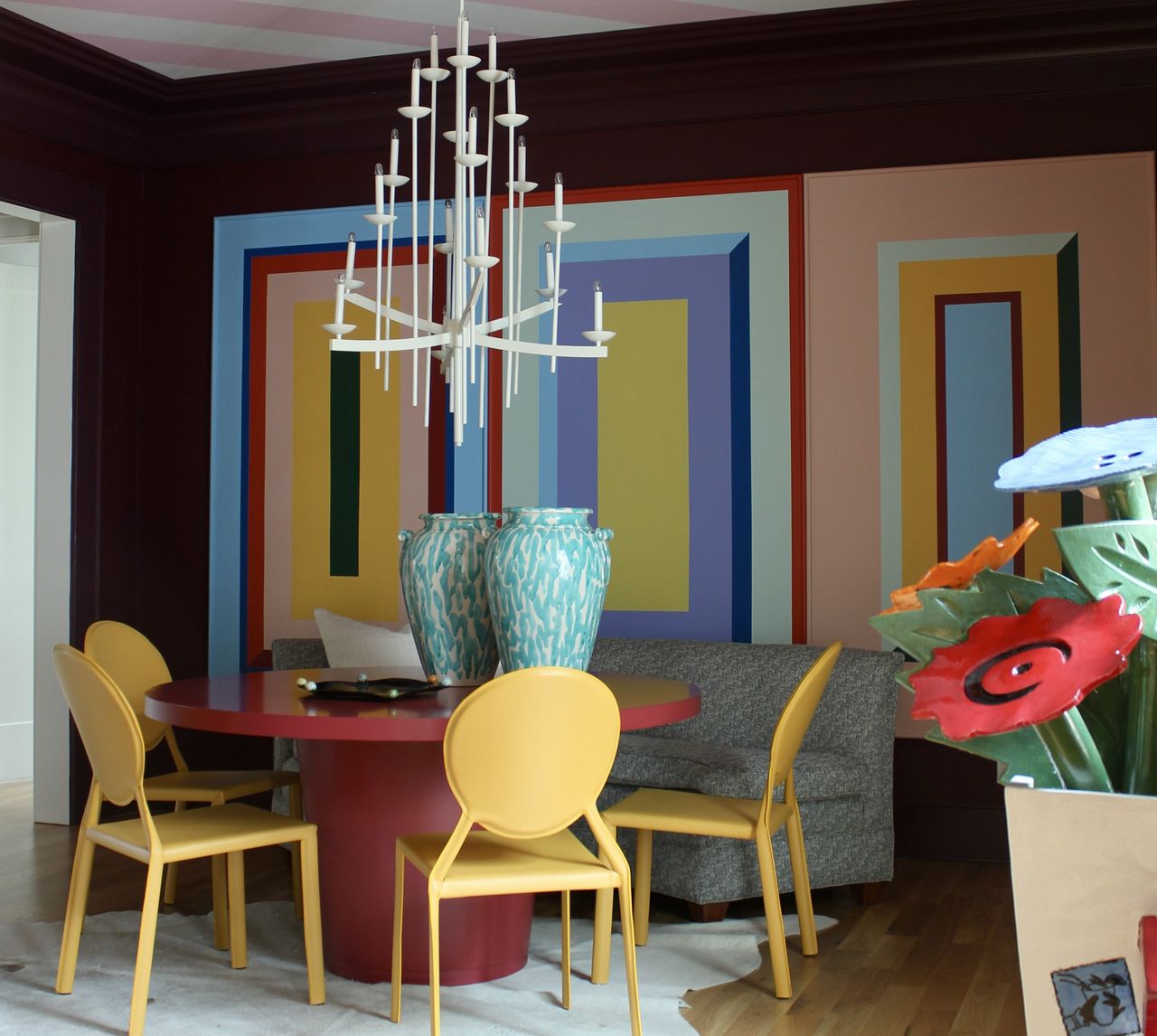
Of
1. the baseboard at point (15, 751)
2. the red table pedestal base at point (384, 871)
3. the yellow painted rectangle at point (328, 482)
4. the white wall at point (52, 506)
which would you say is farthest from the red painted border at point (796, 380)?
the baseboard at point (15, 751)

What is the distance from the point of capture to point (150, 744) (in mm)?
3406

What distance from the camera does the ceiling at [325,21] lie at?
168 inches

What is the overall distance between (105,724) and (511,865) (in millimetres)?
938

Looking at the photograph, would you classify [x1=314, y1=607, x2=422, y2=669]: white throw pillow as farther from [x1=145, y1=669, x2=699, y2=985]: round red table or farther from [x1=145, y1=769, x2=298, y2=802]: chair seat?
[x1=145, y1=669, x2=699, y2=985]: round red table

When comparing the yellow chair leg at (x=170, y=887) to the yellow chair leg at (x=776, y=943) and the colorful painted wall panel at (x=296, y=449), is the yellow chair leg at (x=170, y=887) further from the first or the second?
the yellow chair leg at (x=776, y=943)

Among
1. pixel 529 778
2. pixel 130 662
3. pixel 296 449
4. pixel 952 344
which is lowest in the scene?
pixel 529 778

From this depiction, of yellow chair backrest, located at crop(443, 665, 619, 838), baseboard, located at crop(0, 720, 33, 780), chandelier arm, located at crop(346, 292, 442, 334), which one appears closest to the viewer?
yellow chair backrest, located at crop(443, 665, 619, 838)

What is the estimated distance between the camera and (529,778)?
7.59 feet

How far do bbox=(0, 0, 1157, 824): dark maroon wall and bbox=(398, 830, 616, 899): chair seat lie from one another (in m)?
2.85

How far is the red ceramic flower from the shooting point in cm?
48

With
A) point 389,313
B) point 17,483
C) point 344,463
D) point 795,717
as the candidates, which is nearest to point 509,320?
point 389,313

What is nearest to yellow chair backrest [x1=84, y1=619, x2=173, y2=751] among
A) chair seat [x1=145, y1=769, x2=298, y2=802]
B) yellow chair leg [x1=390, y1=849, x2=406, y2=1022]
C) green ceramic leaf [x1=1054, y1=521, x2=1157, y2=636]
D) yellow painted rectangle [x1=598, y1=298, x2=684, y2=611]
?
chair seat [x1=145, y1=769, x2=298, y2=802]

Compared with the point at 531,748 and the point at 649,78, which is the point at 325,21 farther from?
the point at 531,748

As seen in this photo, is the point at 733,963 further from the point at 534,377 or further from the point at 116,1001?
the point at 534,377
